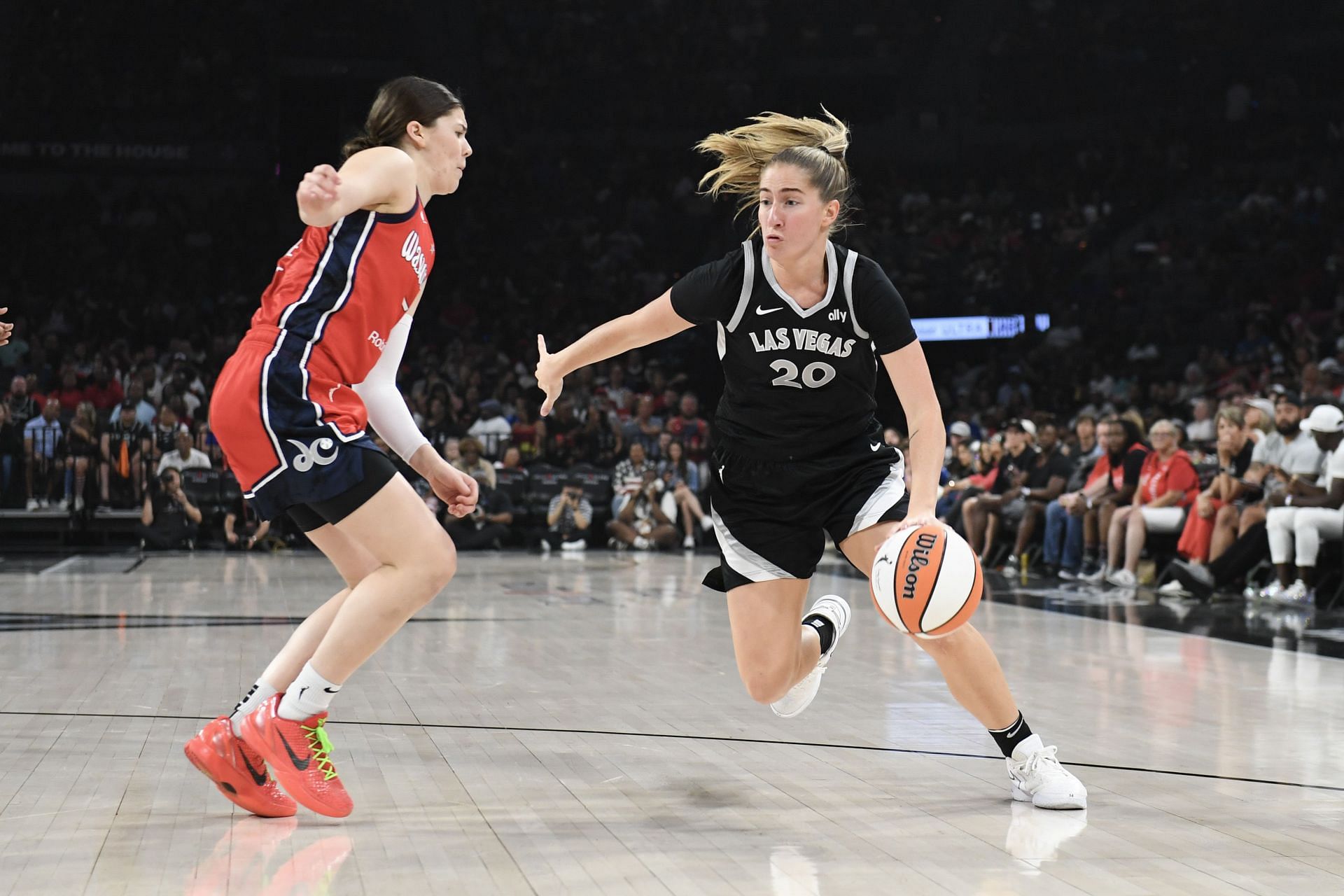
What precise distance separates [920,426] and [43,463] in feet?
43.7

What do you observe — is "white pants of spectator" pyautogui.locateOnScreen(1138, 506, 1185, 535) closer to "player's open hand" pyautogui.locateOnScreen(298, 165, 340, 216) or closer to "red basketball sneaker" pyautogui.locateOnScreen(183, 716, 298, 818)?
"red basketball sneaker" pyautogui.locateOnScreen(183, 716, 298, 818)

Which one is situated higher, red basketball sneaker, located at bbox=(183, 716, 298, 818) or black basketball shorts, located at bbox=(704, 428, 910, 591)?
black basketball shorts, located at bbox=(704, 428, 910, 591)

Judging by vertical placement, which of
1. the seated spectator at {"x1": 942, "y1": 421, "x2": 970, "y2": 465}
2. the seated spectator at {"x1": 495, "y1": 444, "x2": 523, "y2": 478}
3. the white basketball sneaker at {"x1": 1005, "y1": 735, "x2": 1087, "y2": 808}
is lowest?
the white basketball sneaker at {"x1": 1005, "y1": 735, "x2": 1087, "y2": 808}

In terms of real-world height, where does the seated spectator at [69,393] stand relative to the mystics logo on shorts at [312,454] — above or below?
above

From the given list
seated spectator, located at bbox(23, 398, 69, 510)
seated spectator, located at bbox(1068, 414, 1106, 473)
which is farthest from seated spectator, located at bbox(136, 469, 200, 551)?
seated spectator, located at bbox(1068, 414, 1106, 473)

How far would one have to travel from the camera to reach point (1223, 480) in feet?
31.2

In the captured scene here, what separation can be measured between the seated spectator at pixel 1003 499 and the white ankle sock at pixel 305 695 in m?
9.57

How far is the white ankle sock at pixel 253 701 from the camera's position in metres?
3.39

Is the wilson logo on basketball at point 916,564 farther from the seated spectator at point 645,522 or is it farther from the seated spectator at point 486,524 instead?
the seated spectator at point 645,522

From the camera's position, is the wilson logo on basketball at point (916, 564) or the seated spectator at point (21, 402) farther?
the seated spectator at point (21, 402)

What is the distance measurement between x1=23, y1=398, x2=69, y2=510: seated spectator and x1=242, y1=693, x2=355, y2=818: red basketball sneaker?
1248 centimetres

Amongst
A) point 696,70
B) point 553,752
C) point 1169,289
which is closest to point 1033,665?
point 553,752

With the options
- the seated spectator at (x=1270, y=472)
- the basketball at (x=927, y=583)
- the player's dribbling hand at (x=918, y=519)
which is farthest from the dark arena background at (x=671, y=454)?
the player's dribbling hand at (x=918, y=519)

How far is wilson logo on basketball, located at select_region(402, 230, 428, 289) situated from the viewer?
334 cm
